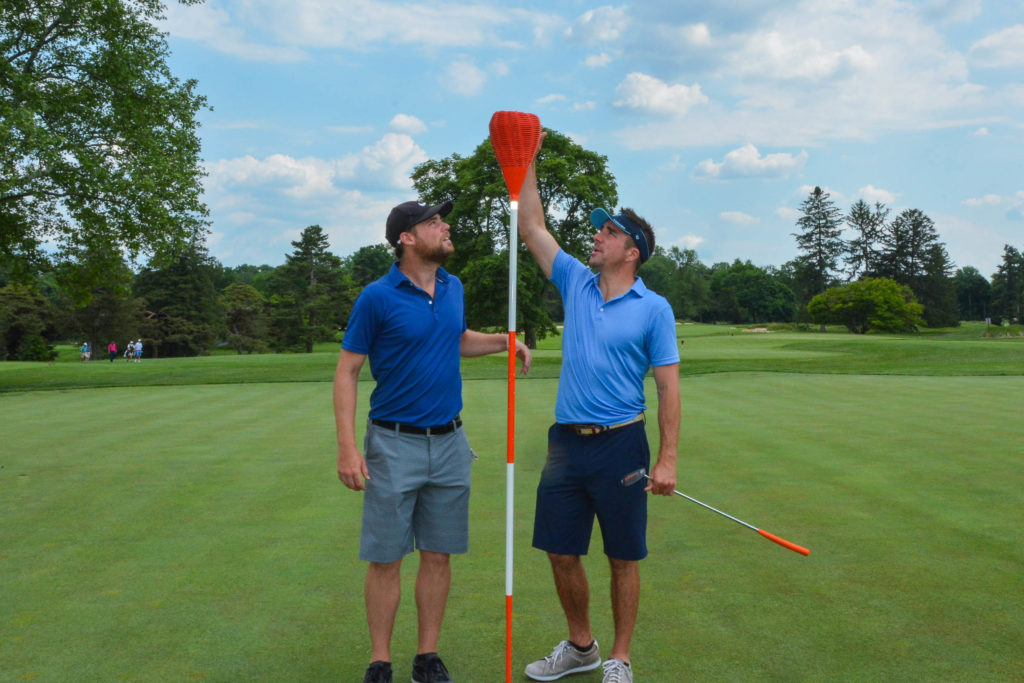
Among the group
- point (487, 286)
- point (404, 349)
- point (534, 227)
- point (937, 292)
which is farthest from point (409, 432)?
point (937, 292)

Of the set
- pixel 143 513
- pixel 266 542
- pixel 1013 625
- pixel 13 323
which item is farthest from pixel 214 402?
pixel 13 323

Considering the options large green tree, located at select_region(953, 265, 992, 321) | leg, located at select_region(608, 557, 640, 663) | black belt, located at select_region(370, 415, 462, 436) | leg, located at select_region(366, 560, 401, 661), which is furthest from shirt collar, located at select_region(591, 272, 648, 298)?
large green tree, located at select_region(953, 265, 992, 321)

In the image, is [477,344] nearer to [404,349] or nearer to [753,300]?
[404,349]

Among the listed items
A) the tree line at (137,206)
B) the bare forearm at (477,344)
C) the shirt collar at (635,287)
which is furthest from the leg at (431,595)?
the tree line at (137,206)

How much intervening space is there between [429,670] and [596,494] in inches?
40.8

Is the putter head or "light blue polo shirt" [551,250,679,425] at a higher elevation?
"light blue polo shirt" [551,250,679,425]

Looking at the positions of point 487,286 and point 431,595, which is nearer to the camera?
point 431,595

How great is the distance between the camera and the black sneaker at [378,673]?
354 centimetres

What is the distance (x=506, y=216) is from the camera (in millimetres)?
38125

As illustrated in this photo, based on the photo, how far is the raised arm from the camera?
4328 millimetres

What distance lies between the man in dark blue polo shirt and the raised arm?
630 mm

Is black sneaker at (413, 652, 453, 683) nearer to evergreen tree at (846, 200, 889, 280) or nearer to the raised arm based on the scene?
the raised arm

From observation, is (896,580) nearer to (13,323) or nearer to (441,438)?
(441,438)

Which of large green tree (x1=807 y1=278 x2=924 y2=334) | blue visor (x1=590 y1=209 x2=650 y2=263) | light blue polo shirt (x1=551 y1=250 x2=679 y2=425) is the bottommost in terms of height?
light blue polo shirt (x1=551 y1=250 x2=679 y2=425)
